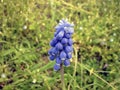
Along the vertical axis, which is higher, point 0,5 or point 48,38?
point 0,5

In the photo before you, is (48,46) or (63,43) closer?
(63,43)

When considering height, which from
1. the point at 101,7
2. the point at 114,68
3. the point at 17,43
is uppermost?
the point at 101,7

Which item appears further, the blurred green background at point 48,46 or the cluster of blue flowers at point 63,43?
the blurred green background at point 48,46

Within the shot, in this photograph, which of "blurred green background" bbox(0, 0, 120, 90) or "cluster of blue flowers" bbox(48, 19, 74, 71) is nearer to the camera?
"cluster of blue flowers" bbox(48, 19, 74, 71)

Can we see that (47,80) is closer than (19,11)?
Yes

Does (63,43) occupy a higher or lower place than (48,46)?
higher

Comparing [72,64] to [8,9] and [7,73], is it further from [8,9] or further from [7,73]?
[8,9]

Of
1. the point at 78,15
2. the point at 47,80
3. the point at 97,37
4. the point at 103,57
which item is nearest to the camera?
the point at 47,80

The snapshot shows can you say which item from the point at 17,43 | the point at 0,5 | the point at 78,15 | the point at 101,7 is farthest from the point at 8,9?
the point at 101,7
